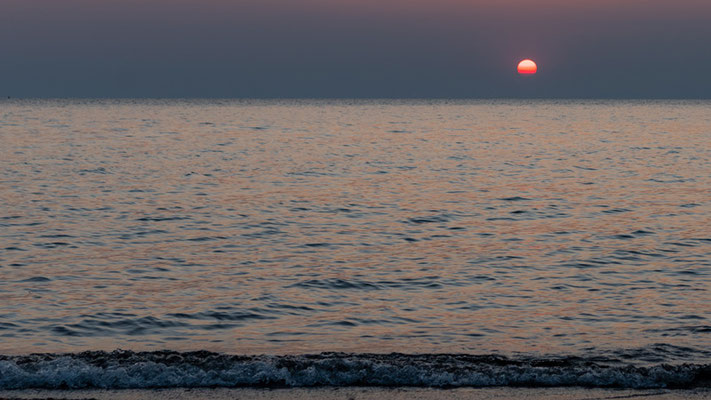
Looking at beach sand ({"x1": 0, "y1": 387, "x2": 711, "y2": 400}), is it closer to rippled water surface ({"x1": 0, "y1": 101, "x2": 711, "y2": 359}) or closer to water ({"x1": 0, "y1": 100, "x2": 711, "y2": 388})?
water ({"x1": 0, "y1": 100, "x2": 711, "y2": 388})

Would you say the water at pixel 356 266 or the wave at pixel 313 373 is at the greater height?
the wave at pixel 313 373

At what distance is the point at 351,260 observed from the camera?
20922 millimetres

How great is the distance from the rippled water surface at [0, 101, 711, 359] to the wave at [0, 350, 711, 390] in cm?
144

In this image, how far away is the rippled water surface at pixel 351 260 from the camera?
47.1 ft

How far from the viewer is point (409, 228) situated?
26.1 m

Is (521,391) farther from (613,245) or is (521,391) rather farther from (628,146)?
(628,146)

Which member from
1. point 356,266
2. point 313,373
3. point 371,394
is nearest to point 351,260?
point 356,266

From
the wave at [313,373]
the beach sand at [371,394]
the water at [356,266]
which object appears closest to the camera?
the beach sand at [371,394]

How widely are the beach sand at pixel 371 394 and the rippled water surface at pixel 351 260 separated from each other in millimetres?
2306

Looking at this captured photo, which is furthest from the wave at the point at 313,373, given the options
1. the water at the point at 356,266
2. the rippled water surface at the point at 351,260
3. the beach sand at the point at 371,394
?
the rippled water surface at the point at 351,260

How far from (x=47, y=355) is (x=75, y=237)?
12119 mm

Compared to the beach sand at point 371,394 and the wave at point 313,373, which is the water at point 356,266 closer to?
the wave at point 313,373

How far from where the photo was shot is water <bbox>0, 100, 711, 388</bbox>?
Result: 542 inches

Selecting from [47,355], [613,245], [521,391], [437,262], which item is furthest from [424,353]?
[613,245]
